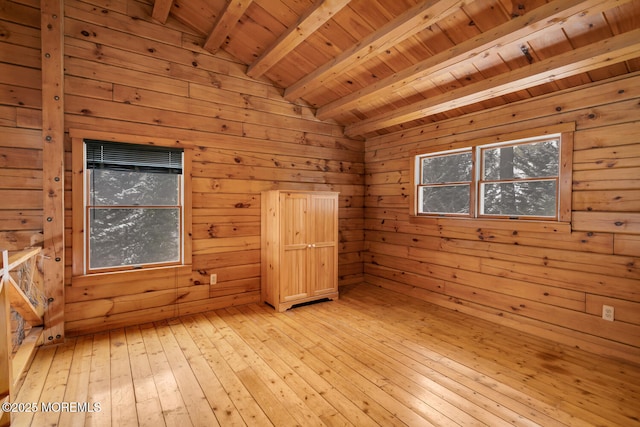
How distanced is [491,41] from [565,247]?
191cm

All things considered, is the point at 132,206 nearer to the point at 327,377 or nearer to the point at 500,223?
the point at 327,377

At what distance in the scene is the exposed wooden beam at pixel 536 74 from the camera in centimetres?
207

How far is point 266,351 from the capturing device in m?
2.59

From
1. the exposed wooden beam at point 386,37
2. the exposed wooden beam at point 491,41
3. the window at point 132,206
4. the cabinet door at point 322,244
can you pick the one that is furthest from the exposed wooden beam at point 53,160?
the exposed wooden beam at point 491,41

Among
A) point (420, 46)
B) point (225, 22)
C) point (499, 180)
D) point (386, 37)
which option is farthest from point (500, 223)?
point (225, 22)

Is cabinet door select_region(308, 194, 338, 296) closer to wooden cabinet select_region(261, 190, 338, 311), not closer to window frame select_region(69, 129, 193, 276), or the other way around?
wooden cabinet select_region(261, 190, 338, 311)

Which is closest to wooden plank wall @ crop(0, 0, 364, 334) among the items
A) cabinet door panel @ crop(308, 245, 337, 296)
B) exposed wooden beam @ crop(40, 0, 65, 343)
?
exposed wooden beam @ crop(40, 0, 65, 343)

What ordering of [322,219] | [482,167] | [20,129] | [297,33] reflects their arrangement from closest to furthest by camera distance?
[20,129] → [297,33] → [482,167] → [322,219]

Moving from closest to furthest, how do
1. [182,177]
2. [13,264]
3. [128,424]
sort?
[128,424] → [13,264] → [182,177]

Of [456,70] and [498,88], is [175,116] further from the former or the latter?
[498,88]

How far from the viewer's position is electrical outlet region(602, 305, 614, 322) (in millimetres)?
2486

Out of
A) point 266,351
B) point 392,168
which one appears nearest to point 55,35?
point 266,351

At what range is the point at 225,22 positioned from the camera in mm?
2916

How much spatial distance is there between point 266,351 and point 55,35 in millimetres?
3264
